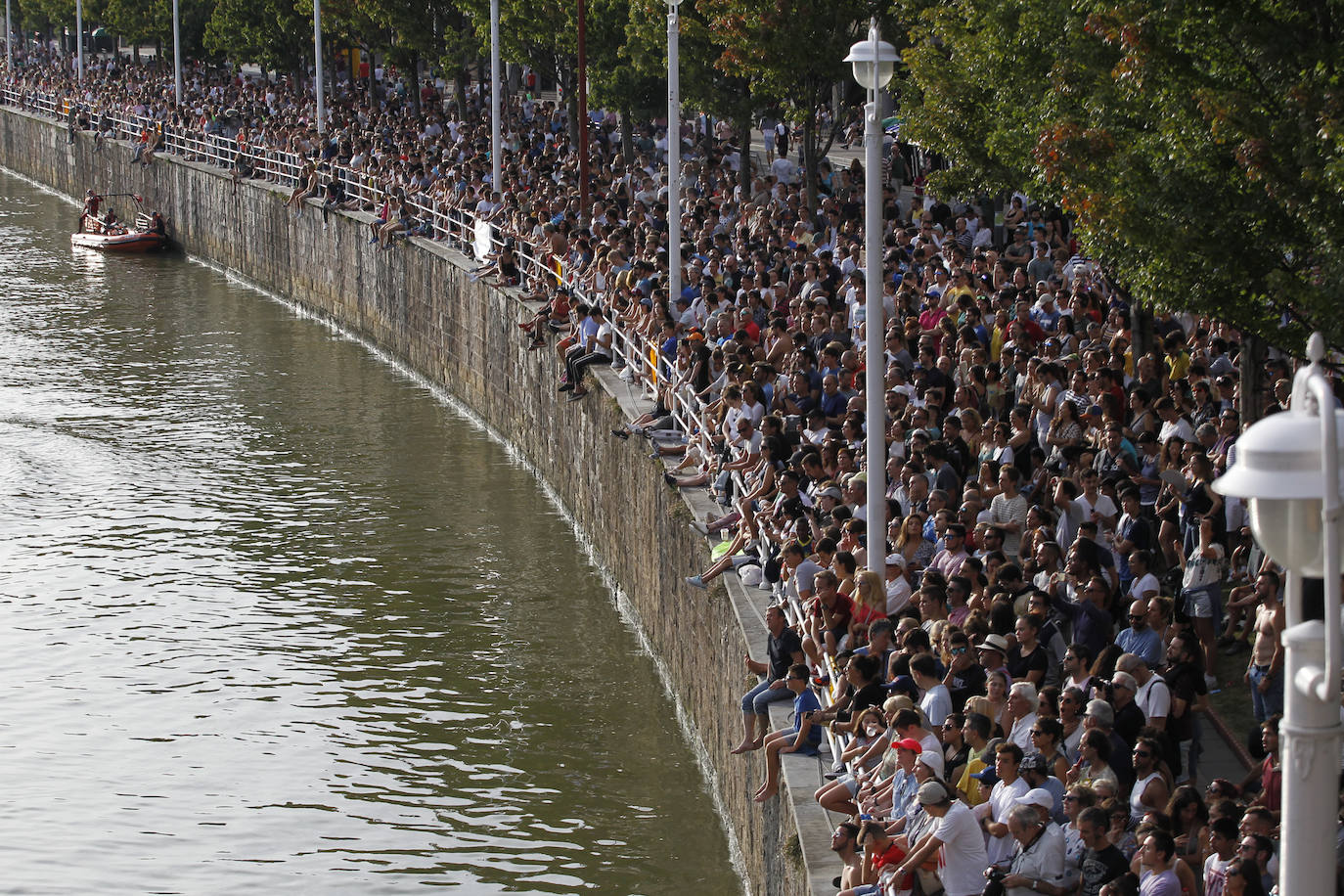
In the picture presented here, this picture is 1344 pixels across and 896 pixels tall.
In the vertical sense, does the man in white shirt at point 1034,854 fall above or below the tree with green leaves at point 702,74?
below

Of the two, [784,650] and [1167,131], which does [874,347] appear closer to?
[784,650]

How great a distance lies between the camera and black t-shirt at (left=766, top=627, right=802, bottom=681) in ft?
43.3

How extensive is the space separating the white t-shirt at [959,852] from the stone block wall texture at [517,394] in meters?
1.67

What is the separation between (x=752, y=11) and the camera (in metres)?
28.8

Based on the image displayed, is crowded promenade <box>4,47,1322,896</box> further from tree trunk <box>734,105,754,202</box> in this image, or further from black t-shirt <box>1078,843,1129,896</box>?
tree trunk <box>734,105,754,202</box>

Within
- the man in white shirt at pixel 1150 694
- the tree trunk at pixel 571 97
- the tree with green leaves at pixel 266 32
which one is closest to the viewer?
the man in white shirt at pixel 1150 694

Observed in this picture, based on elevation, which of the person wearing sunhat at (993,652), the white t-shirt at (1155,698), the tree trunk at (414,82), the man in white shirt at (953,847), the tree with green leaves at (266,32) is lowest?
the man in white shirt at (953,847)

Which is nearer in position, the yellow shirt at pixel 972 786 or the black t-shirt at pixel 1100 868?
the black t-shirt at pixel 1100 868

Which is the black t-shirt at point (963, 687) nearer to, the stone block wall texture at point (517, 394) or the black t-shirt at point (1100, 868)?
the stone block wall texture at point (517, 394)

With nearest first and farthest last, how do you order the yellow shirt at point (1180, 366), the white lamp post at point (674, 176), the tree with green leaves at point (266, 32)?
the yellow shirt at point (1180, 366) < the white lamp post at point (674, 176) < the tree with green leaves at point (266, 32)

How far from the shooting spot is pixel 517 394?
30422mm

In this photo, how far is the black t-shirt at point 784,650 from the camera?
13.2 metres

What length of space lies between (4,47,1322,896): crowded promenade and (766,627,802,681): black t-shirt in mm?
20

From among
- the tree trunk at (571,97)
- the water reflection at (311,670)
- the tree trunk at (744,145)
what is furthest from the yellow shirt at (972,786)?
the tree trunk at (571,97)
